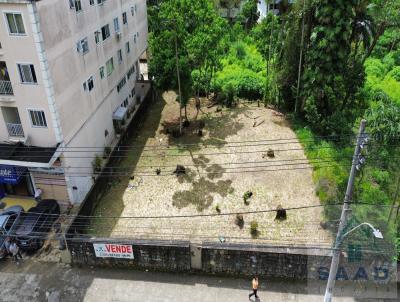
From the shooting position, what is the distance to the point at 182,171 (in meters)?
28.5

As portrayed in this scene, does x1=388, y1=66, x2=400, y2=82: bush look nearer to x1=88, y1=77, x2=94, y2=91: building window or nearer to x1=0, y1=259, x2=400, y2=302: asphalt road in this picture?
x1=0, y1=259, x2=400, y2=302: asphalt road

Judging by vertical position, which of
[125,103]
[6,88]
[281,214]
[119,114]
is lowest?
[281,214]

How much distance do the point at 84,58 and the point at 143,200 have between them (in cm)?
1034

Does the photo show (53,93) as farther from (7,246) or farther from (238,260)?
(238,260)

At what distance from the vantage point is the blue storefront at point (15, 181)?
24203 mm

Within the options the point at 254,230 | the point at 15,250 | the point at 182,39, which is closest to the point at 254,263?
the point at 254,230

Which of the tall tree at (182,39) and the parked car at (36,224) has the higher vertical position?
the tall tree at (182,39)

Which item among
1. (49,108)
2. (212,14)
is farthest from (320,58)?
(49,108)

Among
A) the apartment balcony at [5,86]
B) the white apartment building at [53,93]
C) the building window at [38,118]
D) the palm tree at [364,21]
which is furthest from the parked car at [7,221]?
the palm tree at [364,21]

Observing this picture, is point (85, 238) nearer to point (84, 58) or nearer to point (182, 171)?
point (182, 171)

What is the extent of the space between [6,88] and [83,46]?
589 centimetres

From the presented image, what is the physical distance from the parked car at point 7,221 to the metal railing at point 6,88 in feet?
23.4

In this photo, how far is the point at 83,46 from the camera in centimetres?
2586

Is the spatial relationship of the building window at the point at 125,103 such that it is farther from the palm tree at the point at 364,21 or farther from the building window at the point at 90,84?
the palm tree at the point at 364,21
